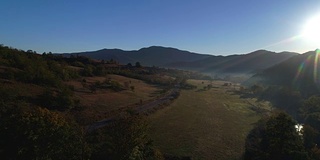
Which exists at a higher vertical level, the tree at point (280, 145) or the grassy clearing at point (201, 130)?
the tree at point (280, 145)

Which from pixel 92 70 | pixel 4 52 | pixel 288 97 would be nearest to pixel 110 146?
pixel 4 52

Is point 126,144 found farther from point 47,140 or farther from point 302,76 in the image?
point 302,76

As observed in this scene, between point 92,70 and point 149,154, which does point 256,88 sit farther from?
point 149,154

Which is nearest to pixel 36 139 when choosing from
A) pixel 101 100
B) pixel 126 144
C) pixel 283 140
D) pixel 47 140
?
pixel 47 140

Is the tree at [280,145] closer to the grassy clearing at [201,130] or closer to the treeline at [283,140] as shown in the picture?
the treeline at [283,140]

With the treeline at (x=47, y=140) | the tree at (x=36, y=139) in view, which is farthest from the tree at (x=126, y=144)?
the tree at (x=36, y=139)

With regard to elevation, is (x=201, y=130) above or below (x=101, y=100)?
below
